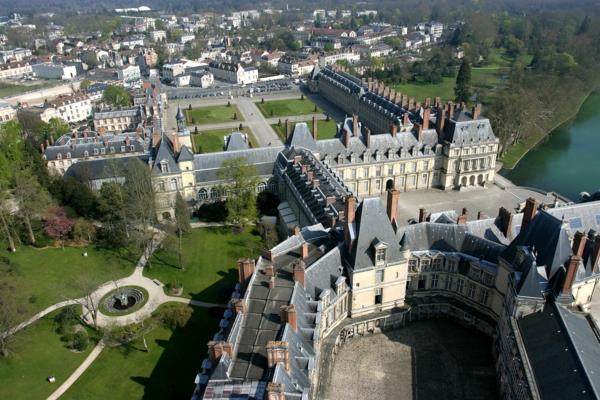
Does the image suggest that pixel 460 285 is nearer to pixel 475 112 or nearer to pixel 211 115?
pixel 475 112

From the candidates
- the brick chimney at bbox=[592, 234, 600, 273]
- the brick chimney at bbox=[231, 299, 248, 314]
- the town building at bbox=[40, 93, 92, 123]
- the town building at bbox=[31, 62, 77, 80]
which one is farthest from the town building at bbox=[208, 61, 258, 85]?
the brick chimney at bbox=[592, 234, 600, 273]

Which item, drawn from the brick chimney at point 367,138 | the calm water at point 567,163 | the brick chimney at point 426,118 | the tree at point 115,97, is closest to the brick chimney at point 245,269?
the brick chimney at point 367,138

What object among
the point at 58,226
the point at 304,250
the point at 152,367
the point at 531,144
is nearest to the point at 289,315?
the point at 304,250

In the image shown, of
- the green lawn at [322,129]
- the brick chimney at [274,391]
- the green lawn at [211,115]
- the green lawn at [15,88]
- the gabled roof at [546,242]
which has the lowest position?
the green lawn at [15,88]

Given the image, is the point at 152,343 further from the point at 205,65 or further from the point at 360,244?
the point at 205,65

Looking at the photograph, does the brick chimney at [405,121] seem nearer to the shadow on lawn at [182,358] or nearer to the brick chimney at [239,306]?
the shadow on lawn at [182,358]

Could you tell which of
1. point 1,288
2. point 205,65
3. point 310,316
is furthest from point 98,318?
point 205,65
